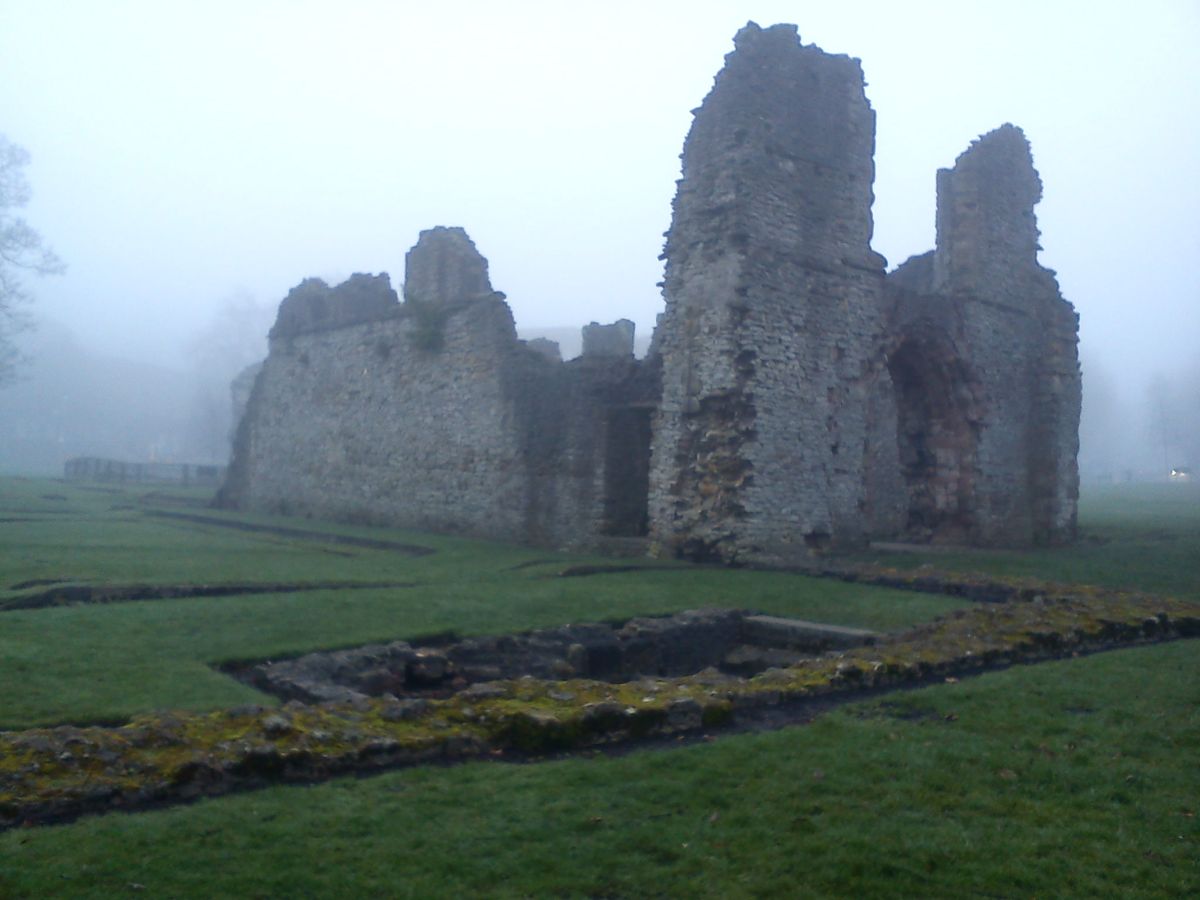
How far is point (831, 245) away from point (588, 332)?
11108mm

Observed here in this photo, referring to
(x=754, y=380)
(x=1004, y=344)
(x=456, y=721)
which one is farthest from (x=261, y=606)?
(x=1004, y=344)

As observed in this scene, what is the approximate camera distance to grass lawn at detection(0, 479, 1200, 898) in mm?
4086

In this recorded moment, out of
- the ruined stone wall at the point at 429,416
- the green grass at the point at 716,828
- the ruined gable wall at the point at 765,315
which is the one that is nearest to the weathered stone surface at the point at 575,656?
the green grass at the point at 716,828

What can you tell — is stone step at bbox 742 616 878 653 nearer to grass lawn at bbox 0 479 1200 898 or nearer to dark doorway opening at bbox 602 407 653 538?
grass lawn at bbox 0 479 1200 898

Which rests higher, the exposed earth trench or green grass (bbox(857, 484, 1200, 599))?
green grass (bbox(857, 484, 1200, 599))

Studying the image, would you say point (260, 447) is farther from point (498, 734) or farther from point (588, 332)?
point (498, 734)

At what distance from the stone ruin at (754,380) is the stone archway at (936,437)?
0.15 feet

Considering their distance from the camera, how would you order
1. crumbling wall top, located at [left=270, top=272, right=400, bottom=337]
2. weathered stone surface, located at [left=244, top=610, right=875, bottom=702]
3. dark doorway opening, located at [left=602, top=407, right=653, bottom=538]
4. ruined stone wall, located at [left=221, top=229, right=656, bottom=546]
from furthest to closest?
crumbling wall top, located at [left=270, top=272, right=400, bottom=337] → ruined stone wall, located at [left=221, top=229, right=656, bottom=546] → dark doorway opening, located at [left=602, top=407, right=653, bottom=538] → weathered stone surface, located at [left=244, top=610, right=875, bottom=702]

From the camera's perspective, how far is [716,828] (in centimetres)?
463

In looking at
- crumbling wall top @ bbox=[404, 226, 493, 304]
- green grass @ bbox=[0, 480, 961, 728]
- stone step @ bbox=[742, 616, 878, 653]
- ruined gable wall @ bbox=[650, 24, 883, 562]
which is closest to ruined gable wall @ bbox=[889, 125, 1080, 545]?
ruined gable wall @ bbox=[650, 24, 883, 562]

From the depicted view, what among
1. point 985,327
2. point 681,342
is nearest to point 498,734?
point 681,342

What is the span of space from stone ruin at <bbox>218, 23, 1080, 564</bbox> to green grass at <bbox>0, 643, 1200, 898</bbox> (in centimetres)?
1006

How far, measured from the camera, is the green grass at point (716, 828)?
13.3 ft

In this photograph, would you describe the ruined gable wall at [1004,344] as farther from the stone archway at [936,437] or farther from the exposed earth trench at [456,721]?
the exposed earth trench at [456,721]
